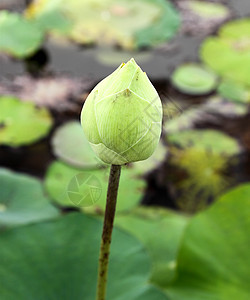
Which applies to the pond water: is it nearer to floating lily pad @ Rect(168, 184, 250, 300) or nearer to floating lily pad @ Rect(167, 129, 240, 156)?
floating lily pad @ Rect(167, 129, 240, 156)

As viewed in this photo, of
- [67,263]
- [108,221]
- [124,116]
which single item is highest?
[124,116]

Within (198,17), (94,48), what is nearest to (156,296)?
(94,48)

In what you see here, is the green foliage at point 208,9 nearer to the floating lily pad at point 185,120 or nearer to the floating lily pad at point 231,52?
the floating lily pad at point 231,52

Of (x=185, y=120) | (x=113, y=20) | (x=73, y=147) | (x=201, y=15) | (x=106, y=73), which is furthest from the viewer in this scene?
Result: (x=201, y=15)

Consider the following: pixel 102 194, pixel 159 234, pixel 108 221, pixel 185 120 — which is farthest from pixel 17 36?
pixel 108 221

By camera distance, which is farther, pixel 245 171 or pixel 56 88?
pixel 56 88

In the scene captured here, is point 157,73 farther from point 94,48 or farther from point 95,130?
point 95,130

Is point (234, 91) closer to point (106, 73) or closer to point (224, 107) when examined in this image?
point (224, 107)
